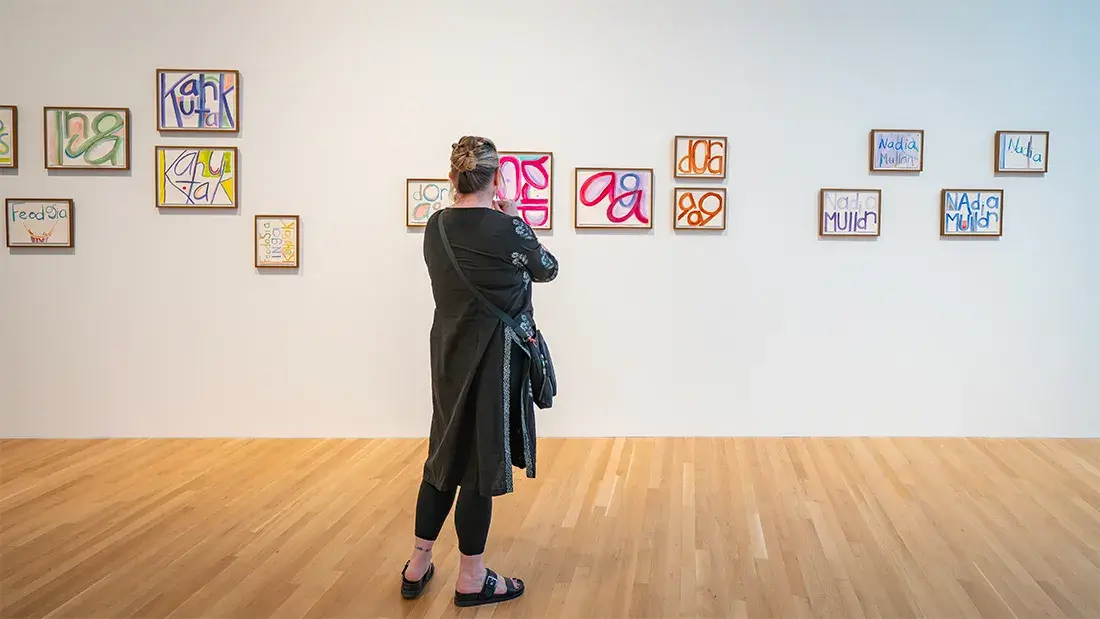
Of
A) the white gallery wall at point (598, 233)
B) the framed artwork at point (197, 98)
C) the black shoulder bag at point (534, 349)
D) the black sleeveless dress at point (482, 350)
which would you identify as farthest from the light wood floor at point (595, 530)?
the framed artwork at point (197, 98)

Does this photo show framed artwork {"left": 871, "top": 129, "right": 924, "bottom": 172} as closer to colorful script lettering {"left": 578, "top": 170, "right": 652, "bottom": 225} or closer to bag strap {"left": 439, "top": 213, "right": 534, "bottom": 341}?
colorful script lettering {"left": 578, "top": 170, "right": 652, "bottom": 225}

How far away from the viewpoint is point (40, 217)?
468cm

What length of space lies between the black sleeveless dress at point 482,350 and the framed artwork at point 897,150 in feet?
8.91

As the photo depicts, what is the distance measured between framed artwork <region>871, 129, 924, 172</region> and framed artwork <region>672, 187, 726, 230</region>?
78cm

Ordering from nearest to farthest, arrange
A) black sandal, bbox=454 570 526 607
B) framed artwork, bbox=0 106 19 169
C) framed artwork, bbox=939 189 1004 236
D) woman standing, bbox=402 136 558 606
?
1. woman standing, bbox=402 136 558 606
2. black sandal, bbox=454 570 526 607
3. framed artwork, bbox=0 106 19 169
4. framed artwork, bbox=939 189 1004 236

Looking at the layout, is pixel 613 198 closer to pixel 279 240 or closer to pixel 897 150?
pixel 897 150

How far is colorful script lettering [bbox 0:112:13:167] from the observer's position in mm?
4648

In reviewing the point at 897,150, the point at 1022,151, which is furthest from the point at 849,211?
the point at 1022,151

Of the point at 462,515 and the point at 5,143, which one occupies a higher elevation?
the point at 5,143

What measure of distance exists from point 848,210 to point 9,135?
417 cm

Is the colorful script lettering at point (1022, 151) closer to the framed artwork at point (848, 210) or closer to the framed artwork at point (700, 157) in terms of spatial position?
the framed artwork at point (848, 210)

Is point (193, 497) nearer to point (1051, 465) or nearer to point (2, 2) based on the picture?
point (2, 2)

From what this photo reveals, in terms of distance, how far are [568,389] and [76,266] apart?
2.53m

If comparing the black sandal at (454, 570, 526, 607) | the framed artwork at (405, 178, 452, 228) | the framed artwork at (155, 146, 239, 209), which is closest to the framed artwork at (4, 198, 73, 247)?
the framed artwork at (155, 146, 239, 209)
